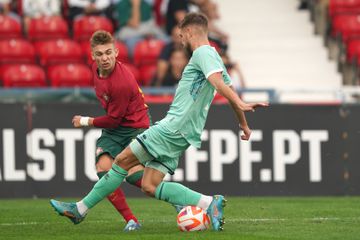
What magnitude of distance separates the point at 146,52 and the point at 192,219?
9.60 metres

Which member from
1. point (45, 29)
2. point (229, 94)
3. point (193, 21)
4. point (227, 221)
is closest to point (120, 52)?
point (45, 29)

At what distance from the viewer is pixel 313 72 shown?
20953 mm

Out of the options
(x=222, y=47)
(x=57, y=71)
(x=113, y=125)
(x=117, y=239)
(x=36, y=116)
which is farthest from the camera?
(x=222, y=47)

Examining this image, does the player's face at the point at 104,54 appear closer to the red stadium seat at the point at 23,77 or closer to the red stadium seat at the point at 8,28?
the red stadium seat at the point at 23,77

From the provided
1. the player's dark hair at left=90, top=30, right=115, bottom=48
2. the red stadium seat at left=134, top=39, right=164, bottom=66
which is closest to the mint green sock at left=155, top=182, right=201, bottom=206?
the player's dark hair at left=90, top=30, right=115, bottom=48

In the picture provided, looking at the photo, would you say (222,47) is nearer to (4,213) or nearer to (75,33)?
(75,33)

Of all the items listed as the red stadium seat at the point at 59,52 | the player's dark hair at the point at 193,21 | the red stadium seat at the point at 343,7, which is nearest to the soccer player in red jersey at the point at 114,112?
the player's dark hair at the point at 193,21

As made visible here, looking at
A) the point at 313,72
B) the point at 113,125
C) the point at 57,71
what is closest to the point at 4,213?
the point at 113,125

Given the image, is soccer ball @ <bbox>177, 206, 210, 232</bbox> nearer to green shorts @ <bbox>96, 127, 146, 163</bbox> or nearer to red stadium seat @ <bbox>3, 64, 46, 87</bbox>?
green shorts @ <bbox>96, 127, 146, 163</bbox>

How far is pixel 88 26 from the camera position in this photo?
20.0 m

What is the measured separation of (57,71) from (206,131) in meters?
4.01

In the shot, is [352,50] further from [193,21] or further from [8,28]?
[193,21]

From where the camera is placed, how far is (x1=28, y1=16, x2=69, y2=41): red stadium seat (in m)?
19.9

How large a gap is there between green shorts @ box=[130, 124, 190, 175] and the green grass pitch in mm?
637
